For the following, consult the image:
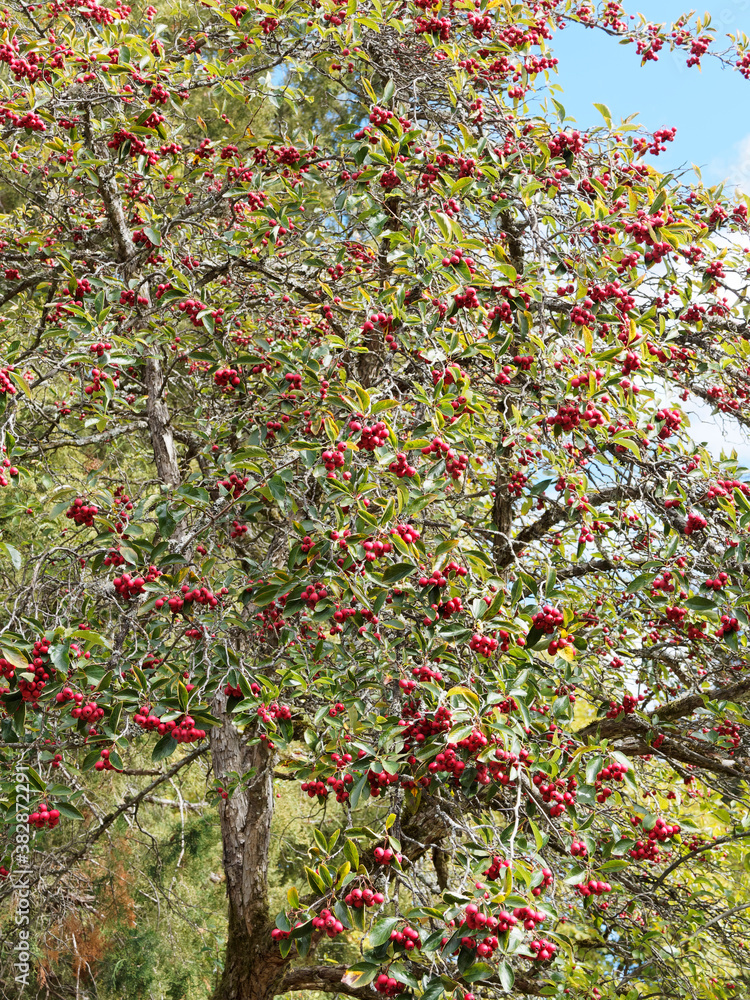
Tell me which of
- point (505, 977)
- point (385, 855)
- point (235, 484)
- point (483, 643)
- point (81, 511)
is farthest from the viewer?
point (235, 484)

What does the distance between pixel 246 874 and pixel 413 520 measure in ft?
7.72

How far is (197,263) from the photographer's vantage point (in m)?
3.95

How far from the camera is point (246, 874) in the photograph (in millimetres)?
3982

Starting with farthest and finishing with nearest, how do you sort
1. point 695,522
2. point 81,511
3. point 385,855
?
1. point 695,522
2. point 81,511
3. point 385,855

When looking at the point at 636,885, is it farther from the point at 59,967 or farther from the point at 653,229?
the point at 59,967

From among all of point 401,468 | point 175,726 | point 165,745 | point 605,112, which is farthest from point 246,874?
point 605,112

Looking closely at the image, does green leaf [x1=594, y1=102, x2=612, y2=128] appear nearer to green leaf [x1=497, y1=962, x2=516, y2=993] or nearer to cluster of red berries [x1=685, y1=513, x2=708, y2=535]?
cluster of red berries [x1=685, y1=513, x2=708, y2=535]

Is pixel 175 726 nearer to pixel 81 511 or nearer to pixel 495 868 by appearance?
pixel 81 511

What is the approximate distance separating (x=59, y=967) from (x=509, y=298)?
5.48 metres

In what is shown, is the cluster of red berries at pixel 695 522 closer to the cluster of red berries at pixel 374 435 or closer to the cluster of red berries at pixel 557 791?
the cluster of red berries at pixel 557 791

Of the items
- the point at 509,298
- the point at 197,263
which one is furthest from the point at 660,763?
the point at 197,263

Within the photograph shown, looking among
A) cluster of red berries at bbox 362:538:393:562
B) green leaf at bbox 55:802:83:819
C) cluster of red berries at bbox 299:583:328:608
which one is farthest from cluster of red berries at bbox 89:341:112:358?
green leaf at bbox 55:802:83:819

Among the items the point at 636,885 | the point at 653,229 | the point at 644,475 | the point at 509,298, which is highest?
the point at 653,229

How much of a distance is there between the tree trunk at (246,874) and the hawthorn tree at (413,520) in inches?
0.7
